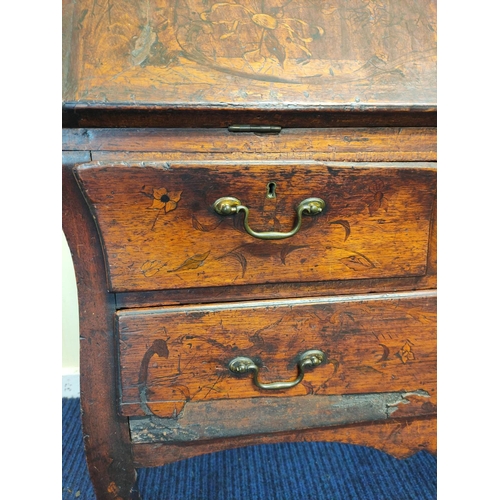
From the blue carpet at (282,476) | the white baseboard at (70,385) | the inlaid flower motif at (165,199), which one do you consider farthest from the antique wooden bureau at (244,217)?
the white baseboard at (70,385)

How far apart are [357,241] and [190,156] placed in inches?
9.6

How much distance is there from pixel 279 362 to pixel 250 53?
421 millimetres

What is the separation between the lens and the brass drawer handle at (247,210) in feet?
1.71

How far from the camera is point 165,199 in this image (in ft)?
1.71

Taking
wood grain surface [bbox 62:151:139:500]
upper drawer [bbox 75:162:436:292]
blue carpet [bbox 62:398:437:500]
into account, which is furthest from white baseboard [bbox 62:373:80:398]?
upper drawer [bbox 75:162:436:292]

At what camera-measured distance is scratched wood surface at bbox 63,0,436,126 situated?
1.71 feet

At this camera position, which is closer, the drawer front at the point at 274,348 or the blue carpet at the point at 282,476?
the drawer front at the point at 274,348

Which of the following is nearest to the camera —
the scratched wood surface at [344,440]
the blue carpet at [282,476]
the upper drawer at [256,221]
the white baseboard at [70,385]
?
the upper drawer at [256,221]

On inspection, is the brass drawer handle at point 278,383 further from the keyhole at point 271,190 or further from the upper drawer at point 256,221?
the keyhole at point 271,190

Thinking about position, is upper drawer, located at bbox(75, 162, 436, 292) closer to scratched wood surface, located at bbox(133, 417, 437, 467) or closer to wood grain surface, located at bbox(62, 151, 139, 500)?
wood grain surface, located at bbox(62, 151, 139, 500)

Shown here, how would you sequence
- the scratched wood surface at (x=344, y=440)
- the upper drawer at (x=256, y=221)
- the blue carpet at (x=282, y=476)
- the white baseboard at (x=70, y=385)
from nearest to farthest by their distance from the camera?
the upper drawer at (x=256, y=221) → the scratched wood surface at (x=344, y=440) → the blue carpet at (x=282, y=476) → the white baseboard at (x=70, y=385)

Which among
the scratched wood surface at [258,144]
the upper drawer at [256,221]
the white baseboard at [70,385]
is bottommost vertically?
the white baseboard at [70,385]

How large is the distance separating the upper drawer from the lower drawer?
5 cm

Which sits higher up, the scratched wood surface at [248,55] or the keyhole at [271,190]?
the scratched wood surface at [248,55]
